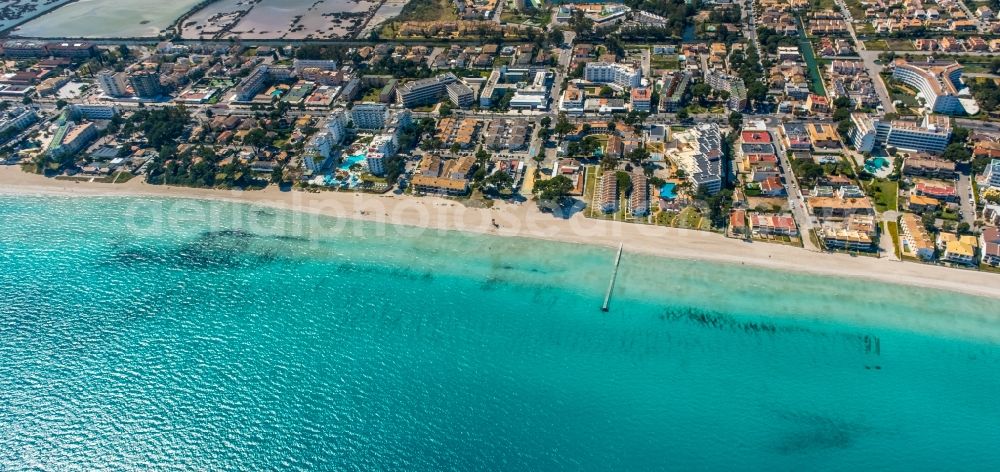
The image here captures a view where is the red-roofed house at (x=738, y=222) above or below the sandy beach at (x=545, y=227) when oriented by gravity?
above

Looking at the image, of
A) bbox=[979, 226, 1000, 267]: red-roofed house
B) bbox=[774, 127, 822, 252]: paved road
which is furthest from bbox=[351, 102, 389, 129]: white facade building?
bbox=[979, 226, 1000, 267]: red-roofed house

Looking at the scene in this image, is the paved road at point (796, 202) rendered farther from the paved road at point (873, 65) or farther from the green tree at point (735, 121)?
the paved road at point (873, 65)

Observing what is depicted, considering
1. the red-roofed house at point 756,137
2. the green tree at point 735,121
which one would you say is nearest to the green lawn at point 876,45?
the green tree at point 735,121

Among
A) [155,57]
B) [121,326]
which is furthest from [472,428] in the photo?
[155,57]

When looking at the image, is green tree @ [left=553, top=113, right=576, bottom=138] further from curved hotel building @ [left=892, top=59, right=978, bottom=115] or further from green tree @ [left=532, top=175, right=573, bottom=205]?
curved hotel building @ [left=892, top=59, right=978, bottom=115]

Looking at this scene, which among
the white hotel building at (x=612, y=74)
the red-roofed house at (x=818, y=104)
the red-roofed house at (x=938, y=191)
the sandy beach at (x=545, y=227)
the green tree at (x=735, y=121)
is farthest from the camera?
the white hotel building at (x=612, y=74)

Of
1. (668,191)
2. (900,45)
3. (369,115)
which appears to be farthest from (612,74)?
(900,45)

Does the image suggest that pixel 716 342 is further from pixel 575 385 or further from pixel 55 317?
pixel 55 317
